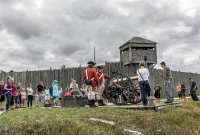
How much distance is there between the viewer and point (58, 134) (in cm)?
603

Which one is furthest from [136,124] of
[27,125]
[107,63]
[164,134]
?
[107,63]

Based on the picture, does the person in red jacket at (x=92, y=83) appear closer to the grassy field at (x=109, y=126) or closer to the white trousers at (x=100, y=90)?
the white trousers at (x=100, y=90)

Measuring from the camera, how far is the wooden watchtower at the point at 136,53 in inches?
813

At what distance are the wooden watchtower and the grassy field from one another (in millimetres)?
11703

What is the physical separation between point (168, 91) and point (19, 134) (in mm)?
6531

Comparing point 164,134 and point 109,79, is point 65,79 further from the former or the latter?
point 164,134

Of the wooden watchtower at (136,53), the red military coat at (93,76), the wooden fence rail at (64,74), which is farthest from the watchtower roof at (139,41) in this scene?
the red military coat at (93,76)

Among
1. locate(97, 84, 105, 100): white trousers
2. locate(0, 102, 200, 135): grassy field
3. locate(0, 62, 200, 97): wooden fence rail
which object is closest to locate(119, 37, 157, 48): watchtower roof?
locate(0, 62, 200, 97): wooden fence rail

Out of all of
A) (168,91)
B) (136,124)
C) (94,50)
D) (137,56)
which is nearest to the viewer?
(136,124)

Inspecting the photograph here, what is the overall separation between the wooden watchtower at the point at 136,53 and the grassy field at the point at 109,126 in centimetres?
1170

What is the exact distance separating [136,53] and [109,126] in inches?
585

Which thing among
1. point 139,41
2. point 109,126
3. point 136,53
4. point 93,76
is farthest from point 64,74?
point 109,126

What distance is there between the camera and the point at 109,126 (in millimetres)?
6703

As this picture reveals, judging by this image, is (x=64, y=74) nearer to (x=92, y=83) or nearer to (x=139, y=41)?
(x=139, y=41)
